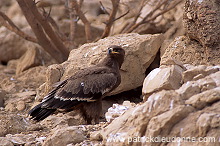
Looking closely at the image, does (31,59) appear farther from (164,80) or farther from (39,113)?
(164,80)

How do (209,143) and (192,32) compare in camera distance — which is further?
(192,32)

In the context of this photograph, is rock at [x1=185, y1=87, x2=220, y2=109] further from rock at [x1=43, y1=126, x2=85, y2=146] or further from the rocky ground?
rock at [x1=43, y1=126, x2=85, y2=146]

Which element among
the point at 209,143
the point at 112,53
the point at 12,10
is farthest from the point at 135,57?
the point at 12,10

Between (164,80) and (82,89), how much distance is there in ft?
7.08

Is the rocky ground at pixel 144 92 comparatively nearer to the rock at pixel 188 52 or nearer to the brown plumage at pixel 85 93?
the rock at pixel 188 52

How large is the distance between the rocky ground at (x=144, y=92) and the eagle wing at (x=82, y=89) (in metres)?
0.37

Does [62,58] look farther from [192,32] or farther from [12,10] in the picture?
[12,10]

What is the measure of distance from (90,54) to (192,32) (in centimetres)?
203

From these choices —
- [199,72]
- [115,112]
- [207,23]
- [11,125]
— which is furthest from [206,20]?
[11,125]

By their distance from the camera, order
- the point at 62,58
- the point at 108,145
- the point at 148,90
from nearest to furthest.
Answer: the point at 108,145, the point at 148,90, the point at 62,58

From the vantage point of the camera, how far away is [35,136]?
5.29 metres

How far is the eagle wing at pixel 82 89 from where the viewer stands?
646 centimetres

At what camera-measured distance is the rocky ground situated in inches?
149

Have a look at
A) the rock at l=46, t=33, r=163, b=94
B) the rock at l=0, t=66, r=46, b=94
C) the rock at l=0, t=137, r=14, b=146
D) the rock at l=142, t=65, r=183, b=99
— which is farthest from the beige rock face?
the rock at l=0, t=66, r=46, b=94
